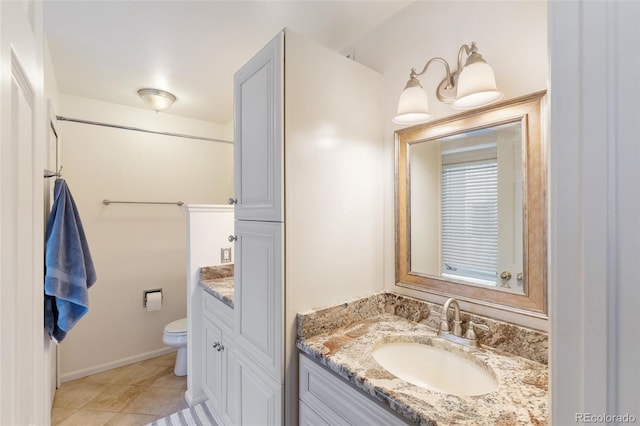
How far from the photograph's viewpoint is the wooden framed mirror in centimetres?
107

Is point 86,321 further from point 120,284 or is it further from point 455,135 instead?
point 455,135

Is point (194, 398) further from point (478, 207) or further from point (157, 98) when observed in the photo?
point (157, 98)

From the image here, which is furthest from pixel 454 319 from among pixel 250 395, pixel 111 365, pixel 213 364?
pixel 111 365

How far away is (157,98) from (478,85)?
2459mm

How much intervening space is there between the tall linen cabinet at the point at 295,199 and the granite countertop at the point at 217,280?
356 millimetres

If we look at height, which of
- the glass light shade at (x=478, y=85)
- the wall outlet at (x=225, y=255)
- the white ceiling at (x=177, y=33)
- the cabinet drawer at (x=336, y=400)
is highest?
the white ceiling at (x=177, y=33)

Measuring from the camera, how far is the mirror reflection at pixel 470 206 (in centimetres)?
114

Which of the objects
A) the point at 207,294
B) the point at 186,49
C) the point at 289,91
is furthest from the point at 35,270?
the point at 186,49

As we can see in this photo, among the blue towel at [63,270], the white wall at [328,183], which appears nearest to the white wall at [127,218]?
the blue towel at [63,270]

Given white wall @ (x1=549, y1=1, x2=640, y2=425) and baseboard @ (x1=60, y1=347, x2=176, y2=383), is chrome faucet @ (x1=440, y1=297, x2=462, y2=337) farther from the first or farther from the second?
baseboard @ (x1=60, y1=347, x2=176, y2=383)

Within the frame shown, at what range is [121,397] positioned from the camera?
227cm

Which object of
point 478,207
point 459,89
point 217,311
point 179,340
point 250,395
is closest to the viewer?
point 459,89

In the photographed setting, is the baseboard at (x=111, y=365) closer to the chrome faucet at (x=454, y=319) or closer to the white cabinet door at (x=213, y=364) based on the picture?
the white cabinet door at (x=213, y=364)

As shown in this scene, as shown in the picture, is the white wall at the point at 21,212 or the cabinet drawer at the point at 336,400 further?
the cabinet drawer at the point at 336,400
